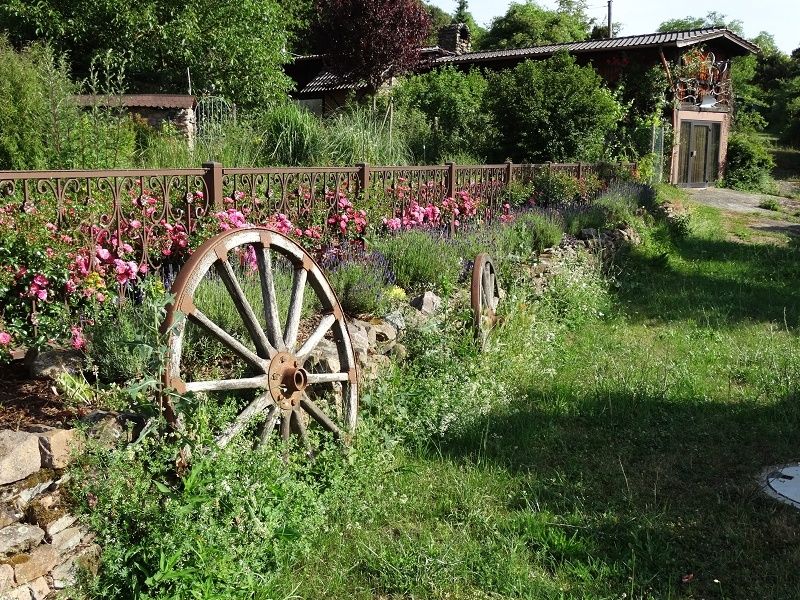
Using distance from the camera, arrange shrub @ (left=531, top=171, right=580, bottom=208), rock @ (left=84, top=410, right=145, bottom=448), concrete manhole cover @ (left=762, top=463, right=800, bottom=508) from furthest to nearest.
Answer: shrub @ (left=531, top=171, right=580, bottom=208), concrete manhole cover @ (left=762, top=463, right=800, bottom=508), rock @ (left=84, top=410, right=145, bottom=448)

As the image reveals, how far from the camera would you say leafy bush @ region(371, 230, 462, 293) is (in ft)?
21.7

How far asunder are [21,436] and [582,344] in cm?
505

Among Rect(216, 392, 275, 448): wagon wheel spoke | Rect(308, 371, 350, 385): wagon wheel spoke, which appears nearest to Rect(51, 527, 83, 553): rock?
Rect(216, 392, 275, 448): wagon wheel spoke

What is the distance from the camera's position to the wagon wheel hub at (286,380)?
3.73m

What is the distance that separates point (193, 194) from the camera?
5.82m

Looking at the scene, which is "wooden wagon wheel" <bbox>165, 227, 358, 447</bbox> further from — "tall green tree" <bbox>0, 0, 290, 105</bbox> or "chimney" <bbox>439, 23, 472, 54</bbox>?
"chimney" <bbox>439, 23, 472, 54</bbox>

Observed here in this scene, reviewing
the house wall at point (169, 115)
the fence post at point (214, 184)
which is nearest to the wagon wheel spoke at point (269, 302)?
the fence post at point (214, 184)

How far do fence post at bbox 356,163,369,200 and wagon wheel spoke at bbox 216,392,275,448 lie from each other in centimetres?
Answer: 405

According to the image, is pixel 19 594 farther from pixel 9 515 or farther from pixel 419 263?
pixel 419 263

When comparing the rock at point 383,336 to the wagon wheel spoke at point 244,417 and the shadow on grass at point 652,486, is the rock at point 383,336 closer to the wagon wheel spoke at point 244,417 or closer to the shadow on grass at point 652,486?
the shadow on grass at point 652,486

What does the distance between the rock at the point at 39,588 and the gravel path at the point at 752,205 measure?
49.1 ft

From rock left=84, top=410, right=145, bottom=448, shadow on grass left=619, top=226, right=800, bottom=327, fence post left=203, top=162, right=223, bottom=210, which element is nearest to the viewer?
rock left=84, top=410, right=145, bottom=448

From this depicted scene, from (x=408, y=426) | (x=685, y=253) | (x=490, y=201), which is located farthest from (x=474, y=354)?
(x=685, y=253)

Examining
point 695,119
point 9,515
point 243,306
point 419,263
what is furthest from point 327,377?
point 695,119
